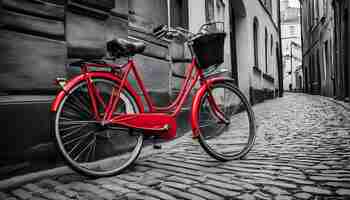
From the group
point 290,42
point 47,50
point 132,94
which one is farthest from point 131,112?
point 290,42

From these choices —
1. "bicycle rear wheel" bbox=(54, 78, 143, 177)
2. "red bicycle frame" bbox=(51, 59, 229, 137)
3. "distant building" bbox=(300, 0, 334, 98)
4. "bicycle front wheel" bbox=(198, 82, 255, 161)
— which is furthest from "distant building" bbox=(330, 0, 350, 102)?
"bicycle rear wheel" bbox=(54, 78, 143, 177)

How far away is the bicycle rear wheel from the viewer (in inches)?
98.6

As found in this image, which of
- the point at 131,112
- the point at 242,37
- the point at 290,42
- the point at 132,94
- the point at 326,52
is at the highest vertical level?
the point at 290,42

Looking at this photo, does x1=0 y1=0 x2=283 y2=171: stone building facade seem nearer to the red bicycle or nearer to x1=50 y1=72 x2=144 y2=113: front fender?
the red bicycle

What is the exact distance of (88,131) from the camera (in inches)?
116

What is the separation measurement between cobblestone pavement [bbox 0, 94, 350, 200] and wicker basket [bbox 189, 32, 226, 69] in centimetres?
96

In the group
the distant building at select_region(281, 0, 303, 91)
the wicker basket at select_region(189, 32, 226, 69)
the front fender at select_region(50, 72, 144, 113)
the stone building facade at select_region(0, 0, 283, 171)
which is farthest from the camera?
the distant building at select_region(281, 0, 303, 91)

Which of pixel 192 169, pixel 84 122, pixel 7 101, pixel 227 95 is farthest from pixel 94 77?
pixel 227 95

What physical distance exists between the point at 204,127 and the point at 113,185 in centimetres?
109

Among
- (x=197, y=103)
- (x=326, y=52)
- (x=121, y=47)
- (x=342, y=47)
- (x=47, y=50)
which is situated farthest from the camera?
(x=326, y=52)

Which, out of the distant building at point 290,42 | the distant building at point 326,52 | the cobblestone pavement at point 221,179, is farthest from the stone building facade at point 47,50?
the distant building at point 290,42

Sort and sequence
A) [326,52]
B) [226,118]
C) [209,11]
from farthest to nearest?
[326,52] < [209,11] < [226,118]

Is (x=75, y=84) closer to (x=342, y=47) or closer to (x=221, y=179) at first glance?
(x=221, y=179)

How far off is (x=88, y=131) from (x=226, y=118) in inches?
53.9
